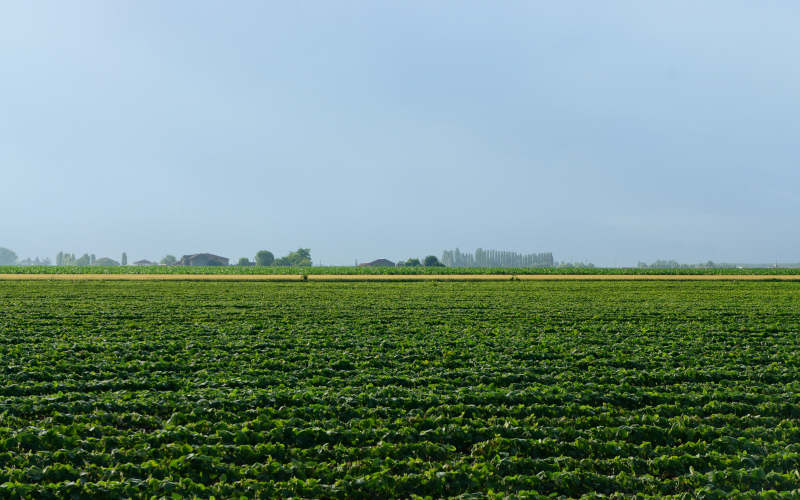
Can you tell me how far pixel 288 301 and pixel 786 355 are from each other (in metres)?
25.5

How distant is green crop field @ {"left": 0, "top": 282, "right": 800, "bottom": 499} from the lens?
7148mm

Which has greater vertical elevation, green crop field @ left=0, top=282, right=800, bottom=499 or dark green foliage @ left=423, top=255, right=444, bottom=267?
dark green foliage @ left=423, top=255, right=444, bottom=267

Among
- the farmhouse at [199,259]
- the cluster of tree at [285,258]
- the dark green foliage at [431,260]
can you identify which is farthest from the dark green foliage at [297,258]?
the dark green foliage at [431,260]

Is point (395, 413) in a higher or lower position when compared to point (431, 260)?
lower

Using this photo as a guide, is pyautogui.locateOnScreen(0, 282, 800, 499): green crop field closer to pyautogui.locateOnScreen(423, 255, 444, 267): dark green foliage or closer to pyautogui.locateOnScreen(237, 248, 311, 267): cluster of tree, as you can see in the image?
pyautogui.locateOnScreen(423, 255, 444, 267): dark green foliage

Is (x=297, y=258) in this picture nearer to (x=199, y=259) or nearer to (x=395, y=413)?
(x=199, y=259)

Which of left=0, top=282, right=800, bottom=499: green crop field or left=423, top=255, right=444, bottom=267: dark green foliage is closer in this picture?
left=0, top=282, right=800, bottom=499: green crop field

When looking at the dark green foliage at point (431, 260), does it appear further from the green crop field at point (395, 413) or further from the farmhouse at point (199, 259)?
the green crop field at point (395, 413)

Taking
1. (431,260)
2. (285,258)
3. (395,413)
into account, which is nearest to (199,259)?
(285,258)

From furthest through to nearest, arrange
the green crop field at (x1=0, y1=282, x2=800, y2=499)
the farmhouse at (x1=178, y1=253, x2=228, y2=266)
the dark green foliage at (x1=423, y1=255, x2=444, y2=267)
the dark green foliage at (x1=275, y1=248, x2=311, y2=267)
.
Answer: the dark green foliage at (x1=275, y1=248, x2=311, y2=267) → the farmhouse at (x1=178, y1=253, x2=228, y2=266) → the dark green foliage at (x1=423, y1=255, x2=444, y2=267) → the green crop field at (x1=0, y1=282, x2=800, y2=499)

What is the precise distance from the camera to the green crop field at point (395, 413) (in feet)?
23.5

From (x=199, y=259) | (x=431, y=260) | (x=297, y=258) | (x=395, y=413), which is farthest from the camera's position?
(x=297, y=258)

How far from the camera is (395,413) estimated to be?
981 centimetres

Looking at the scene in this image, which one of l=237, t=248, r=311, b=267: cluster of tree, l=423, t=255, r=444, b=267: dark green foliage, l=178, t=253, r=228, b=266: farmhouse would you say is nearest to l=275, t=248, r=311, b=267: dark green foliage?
l=237, t=248, r=311, b=267: cluster of tree
